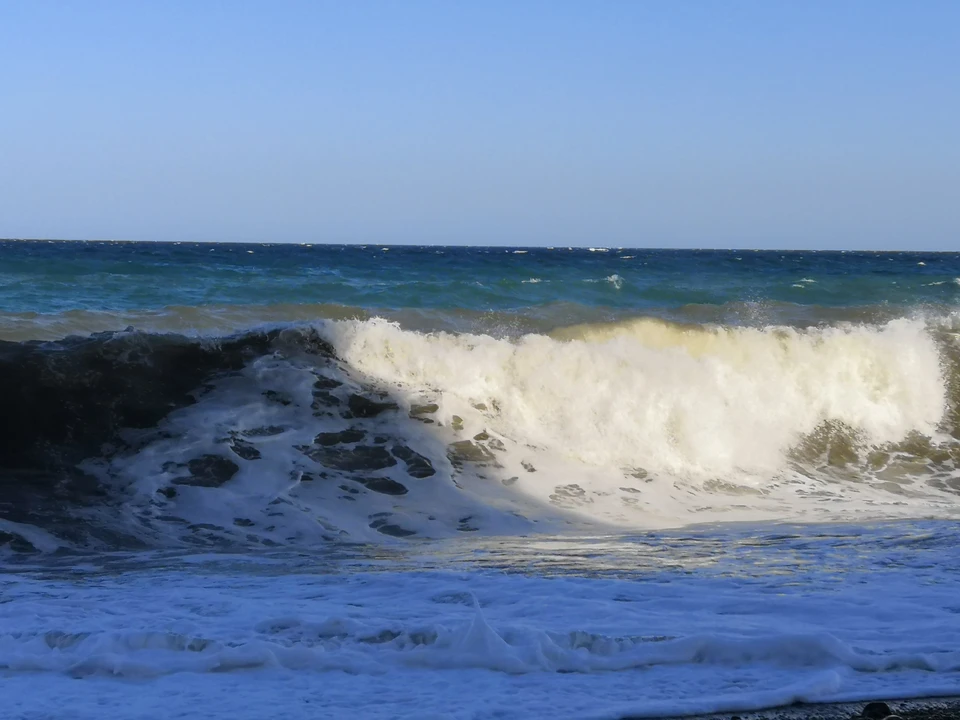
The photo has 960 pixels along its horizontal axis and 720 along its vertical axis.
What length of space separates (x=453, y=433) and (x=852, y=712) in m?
6.76

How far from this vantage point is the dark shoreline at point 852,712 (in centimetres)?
353

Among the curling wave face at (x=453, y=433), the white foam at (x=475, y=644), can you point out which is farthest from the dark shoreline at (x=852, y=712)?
the curling wave face at (x=453, y=433)

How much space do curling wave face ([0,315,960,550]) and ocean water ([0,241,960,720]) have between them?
43mm

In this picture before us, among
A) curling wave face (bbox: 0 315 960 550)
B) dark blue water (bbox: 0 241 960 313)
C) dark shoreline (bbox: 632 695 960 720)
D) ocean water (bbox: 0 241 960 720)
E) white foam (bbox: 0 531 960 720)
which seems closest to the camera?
dark shoreline (bbox: 632 695 960 720)

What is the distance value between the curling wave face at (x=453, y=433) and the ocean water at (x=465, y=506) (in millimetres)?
43

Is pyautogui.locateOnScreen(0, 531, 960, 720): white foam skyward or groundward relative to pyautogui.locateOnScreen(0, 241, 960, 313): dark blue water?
groundward

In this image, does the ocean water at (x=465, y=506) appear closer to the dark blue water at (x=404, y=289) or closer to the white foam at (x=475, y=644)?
the white foam at (x=475, y=644)

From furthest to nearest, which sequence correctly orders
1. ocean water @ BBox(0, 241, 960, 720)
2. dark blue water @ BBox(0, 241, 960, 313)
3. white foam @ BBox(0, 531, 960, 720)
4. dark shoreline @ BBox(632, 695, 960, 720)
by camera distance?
dark blue water @ BBox(0, 241, 960, 313), ocean water @ BBox(0, 241, 960, 720), white foam @ BBox(0, 531, 960, 720), dark shoreline @ BBox(632, 695, 960, 720)

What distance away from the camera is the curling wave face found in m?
8.17

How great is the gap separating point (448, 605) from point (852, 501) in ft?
19.6

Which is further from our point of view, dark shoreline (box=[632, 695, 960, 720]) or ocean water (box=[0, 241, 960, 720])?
ocean water (box=[0, 241, 960, 720])

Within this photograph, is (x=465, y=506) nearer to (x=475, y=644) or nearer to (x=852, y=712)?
(x=475, y=644)

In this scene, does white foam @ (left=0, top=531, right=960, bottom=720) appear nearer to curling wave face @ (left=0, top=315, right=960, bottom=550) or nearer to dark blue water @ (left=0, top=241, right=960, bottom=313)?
curling wave face @ (left=0, top=315, right=960, bottom=550)

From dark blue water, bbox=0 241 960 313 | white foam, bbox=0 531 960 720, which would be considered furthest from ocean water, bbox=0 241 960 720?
dark blue water, bbox=0 241 960 313
